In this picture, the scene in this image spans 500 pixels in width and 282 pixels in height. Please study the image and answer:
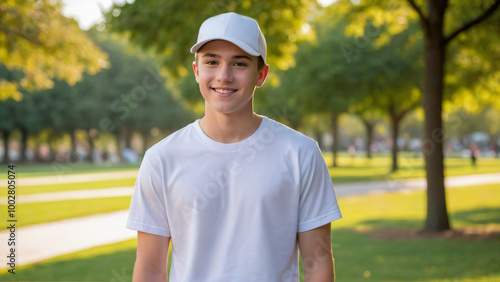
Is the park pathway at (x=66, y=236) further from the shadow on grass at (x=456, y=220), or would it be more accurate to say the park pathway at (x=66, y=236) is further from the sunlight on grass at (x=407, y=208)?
the shadow on grass at (x=456, y=220)

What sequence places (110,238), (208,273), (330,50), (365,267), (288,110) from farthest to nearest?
(288,110)
(330,50)
(110,238)
(365,267)
(208,273)

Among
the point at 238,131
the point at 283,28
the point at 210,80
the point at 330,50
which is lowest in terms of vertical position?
the point at 238,131

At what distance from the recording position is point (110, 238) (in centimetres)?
1289

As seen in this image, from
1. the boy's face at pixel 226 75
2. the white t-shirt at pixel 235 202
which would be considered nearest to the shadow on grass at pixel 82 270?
the white t-shirt at pixel 235 202

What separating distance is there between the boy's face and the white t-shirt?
0.15 metres

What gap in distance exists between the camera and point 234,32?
2355 mm

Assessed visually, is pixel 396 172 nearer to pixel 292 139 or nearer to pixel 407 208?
pixel 407 208

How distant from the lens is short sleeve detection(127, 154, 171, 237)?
242cm

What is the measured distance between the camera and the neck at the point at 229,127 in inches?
97.3

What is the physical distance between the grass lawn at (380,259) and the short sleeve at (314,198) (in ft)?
20.7

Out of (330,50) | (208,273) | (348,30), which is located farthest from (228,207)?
(330,50)

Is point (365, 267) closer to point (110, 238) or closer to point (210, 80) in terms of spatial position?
point (110, 238)

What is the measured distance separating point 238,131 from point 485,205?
17.2m

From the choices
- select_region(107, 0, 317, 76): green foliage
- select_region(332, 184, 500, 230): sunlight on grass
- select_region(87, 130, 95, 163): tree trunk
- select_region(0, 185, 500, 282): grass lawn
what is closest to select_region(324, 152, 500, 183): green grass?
select_region(332, 184, 500, 230): sunlight on grass
